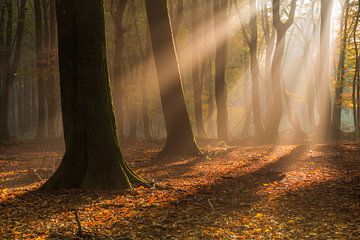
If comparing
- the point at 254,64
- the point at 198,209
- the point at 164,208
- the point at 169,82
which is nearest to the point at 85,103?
the point at 164,208

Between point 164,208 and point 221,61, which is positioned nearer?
point 164,208

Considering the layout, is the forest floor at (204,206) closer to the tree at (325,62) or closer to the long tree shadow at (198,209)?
the long tree shadow at (198,209)

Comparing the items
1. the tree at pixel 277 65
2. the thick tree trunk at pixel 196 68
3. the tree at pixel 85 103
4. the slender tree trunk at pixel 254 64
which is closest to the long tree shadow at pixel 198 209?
the tree at pixel 85 103

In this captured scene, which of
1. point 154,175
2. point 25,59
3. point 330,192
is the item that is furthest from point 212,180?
point 25,59

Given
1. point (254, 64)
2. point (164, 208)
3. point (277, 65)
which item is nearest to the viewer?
point (164, 208)

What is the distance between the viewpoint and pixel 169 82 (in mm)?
13641

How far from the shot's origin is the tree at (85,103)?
796 cm

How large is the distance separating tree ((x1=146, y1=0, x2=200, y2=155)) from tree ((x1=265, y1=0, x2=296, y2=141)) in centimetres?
930

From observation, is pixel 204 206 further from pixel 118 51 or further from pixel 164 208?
pixel 118 51

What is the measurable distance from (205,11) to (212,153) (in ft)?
49.1

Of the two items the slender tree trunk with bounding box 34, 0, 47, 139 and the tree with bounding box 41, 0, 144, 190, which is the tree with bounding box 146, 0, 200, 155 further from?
the slender tree trunk with bounding box 34, 0, 47, 139

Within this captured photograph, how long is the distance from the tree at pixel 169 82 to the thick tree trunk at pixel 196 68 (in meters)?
11.0

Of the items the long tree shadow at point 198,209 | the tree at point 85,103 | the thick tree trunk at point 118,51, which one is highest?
the thick tree trunk at point 118,51

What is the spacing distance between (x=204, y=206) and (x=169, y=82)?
23.2ft
